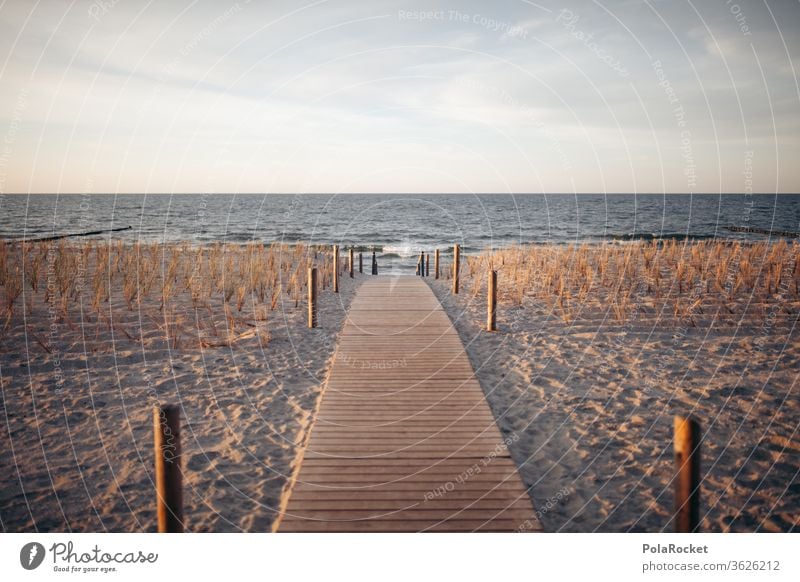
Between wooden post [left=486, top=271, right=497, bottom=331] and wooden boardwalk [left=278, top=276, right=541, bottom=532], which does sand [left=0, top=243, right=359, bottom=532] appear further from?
wooden post [left=486, top=271, right=497, bottom=331]

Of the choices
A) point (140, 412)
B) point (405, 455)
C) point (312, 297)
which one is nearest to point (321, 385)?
point (140, 412)

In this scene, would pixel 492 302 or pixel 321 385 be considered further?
pixel 492 302

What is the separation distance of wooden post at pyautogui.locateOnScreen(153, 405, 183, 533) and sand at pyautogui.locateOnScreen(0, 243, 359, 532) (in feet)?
2.27

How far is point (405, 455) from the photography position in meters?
5.01

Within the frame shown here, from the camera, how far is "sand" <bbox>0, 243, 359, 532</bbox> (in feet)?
14.8

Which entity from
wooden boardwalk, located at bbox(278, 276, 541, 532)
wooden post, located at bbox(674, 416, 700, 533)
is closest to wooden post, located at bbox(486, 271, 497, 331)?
wooden boardwalk, located at bbox(278, 276, 541, 532)

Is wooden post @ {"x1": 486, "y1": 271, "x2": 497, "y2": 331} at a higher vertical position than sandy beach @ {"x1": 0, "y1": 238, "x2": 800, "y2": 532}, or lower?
higher

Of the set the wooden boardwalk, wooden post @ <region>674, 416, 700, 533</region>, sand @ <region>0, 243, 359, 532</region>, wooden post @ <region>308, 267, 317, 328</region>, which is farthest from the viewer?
wooden post @ <region>308, 267, 317, 328</region>
